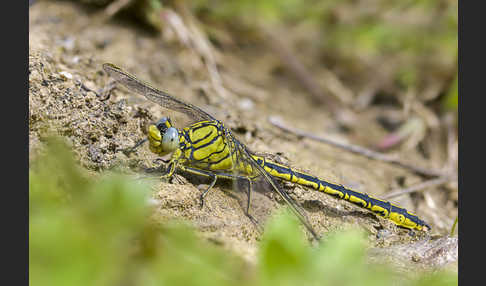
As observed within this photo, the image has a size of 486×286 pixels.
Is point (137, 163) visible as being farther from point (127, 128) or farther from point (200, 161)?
point (200, 161)

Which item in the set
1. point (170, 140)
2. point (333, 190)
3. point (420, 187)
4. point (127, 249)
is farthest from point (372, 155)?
point (127, 249)

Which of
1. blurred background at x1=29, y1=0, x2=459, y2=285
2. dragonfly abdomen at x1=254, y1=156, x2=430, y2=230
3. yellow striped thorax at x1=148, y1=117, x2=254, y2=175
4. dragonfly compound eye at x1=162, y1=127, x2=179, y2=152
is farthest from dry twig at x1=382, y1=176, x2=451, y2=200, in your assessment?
dragonfly compound eye at x1=162, y1=127, x2=179, y2=152

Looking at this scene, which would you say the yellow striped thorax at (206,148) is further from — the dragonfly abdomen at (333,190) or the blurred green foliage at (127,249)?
the blurred green foliage at (127,249)

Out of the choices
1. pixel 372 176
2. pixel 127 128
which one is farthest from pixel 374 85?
pixel 127 128

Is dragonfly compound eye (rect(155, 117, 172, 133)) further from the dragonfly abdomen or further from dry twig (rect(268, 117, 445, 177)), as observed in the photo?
dry twig (rect(268, 117, 445, 177))

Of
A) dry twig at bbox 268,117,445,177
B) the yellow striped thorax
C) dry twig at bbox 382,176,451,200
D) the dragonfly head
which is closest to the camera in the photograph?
the dragonfly head

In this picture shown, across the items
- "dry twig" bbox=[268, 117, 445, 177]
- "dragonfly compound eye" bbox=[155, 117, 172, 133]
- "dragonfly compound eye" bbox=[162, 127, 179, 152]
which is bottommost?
"dragonfly compound eye" bbox=[162, 127, 179, 152]

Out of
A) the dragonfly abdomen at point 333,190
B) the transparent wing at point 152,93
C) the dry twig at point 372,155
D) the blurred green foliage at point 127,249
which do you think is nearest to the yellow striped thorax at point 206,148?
the transparent wing at point 152,93
